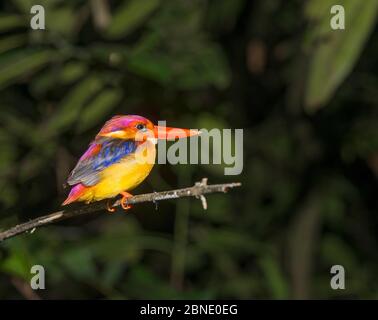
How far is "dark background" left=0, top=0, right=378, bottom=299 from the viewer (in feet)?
3.37

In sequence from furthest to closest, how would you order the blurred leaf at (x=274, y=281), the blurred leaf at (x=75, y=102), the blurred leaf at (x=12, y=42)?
the blurred leaf at (x=274, y=281) < the blurred leaf at (x=75, y=102) < the blurred leaf at (x=12, y=42)

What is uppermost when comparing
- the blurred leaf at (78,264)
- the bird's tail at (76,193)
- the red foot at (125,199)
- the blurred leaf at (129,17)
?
the blurred leaf at (129,17)

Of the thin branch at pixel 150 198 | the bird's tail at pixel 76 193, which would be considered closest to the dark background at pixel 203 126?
the bird's tail at pixel 76 193

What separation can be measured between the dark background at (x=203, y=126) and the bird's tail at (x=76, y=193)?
0.18 m

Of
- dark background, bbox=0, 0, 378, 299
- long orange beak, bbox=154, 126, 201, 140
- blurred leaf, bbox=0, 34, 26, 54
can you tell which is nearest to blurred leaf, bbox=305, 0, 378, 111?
dark background, bbox=0, 0, 378, 299

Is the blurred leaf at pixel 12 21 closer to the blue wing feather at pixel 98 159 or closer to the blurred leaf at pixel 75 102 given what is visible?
the blurred leaf at pixel 75 102

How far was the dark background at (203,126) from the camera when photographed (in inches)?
40.5

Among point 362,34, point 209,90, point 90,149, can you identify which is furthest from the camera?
point 209,90

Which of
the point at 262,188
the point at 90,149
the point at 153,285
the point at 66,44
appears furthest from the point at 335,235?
the point at 90,149

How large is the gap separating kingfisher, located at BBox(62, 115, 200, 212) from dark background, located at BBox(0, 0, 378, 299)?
0.19 metres

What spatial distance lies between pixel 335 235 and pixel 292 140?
0.42m

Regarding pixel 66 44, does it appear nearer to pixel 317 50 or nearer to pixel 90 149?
pixel 317 50

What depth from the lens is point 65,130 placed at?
3.75 feet

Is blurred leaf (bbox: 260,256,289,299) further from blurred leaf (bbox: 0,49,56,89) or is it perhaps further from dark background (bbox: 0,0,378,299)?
blurred leaf (bbox: 0,49,56,89)
